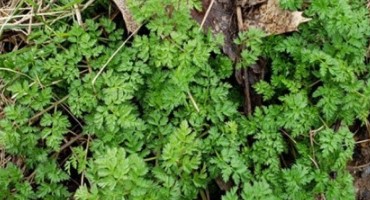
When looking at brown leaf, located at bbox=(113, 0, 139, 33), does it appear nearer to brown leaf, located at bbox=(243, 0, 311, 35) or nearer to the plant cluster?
the plant cluster

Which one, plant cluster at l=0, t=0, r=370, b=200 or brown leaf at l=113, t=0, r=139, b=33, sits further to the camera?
brown leaf at l=113, t=0, r=139, b=33

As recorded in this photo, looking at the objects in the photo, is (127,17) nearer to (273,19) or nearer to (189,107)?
(189,107)

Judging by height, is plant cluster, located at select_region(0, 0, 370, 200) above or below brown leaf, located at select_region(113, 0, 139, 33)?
below

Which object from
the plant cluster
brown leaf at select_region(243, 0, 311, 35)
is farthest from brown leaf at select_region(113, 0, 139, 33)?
brown leaf at select_region(243, 0, 311, 35)

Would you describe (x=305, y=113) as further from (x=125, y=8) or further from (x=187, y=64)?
(x=125, y=8)

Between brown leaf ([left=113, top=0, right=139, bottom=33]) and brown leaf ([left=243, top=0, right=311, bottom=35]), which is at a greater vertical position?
brown leaf ([left=113, top=0, right=139, bottom=33])
